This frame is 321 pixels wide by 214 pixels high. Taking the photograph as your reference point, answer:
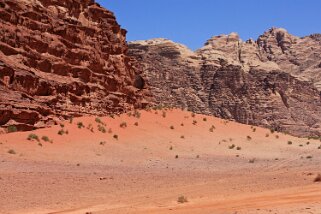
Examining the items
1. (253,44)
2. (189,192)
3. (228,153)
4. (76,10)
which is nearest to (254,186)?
(189,192)

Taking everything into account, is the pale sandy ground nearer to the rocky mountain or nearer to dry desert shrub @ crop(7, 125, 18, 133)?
dry desert shrub @ crop(7, 125, 18, 133)

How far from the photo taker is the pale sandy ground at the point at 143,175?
977cm

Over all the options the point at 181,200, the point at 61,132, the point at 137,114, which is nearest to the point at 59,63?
the point at 61,132

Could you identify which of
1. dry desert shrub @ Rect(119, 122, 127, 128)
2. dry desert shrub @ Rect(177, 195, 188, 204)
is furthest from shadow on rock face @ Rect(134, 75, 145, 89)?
dry desert shrub @ Rect(177, 195, 188, 204)

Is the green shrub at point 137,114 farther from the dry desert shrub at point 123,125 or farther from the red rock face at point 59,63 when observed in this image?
the dry desert shrub at point 123,125

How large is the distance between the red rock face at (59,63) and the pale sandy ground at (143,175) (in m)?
1.29

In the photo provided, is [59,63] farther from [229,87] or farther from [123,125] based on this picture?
[229,87]

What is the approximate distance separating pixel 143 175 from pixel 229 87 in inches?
2385

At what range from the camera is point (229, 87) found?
245ft

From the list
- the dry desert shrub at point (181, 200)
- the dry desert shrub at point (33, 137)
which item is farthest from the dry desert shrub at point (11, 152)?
the dry desert shrub at point (181, 200)

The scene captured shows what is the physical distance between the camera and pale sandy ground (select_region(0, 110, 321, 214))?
9.77 metres

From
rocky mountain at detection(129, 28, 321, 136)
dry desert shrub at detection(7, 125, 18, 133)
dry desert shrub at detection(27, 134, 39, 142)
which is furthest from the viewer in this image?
rocky mountain at detection(129, 28, 321, 136)

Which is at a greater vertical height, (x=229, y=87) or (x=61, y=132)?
(x=229, y=87)

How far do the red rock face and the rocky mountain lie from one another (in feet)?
117
